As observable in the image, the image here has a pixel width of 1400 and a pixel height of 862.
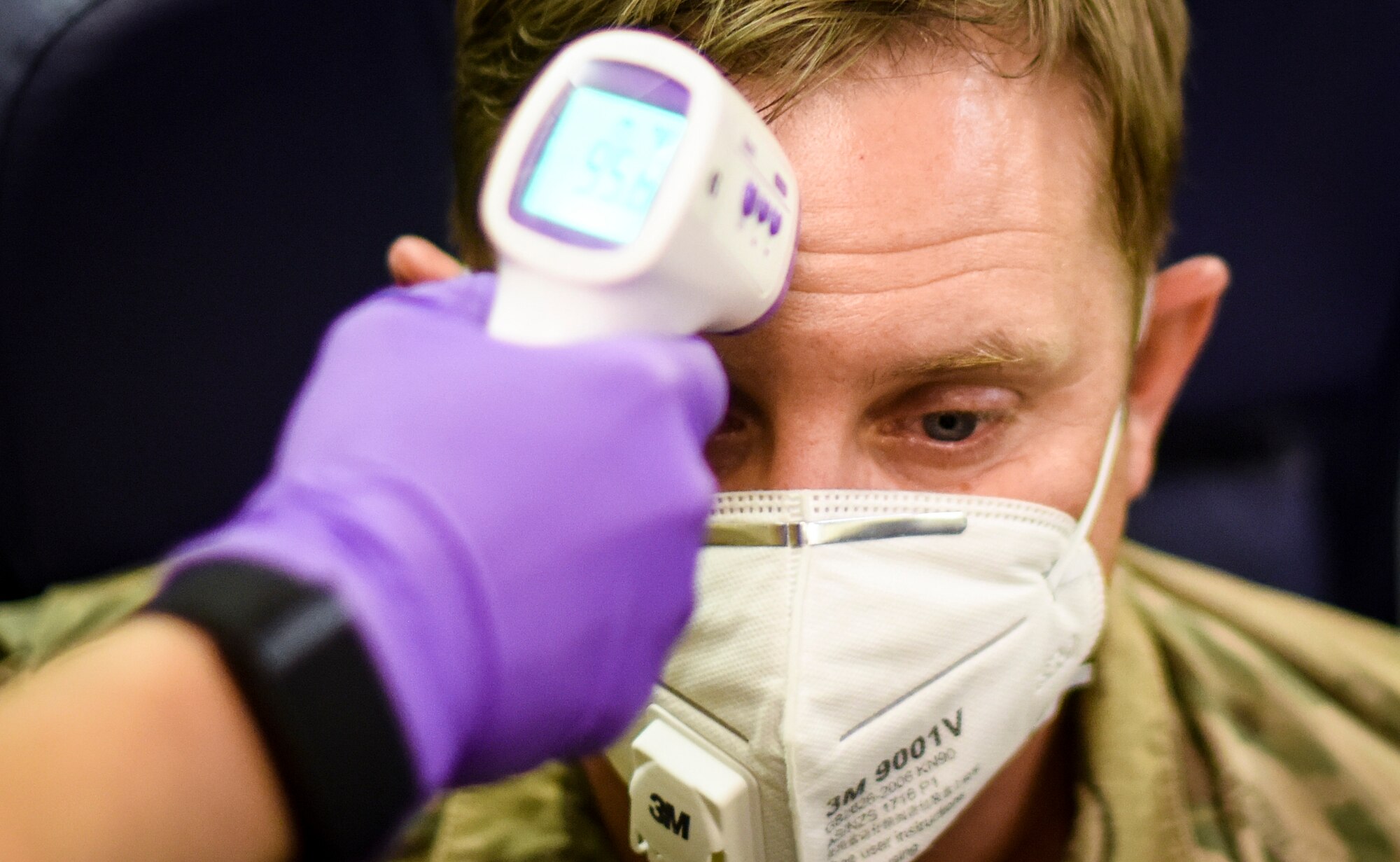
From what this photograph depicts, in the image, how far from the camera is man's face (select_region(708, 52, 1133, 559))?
35.1 inches

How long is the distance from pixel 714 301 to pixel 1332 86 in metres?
1.33

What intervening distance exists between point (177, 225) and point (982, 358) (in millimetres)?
1086

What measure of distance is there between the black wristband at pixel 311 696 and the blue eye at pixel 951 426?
0.59 meters

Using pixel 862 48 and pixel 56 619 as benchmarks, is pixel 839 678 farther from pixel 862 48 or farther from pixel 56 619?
pixel 56 619

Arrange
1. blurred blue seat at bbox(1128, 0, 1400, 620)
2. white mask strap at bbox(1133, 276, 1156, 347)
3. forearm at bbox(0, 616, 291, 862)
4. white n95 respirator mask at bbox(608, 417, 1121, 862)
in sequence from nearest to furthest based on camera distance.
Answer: forearm at bbox(0, 616, 291, 862), white n95 respirator mask at bbox(608, 417, 1121, 862), white mask strap at bbox(1133, 276, 1156, 347), blurred blue seat at bbox(1128, 0, 1400, 620)

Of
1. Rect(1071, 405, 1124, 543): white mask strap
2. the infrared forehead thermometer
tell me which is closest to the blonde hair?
Rect(1071, 405, 1124, 543): white mask strap

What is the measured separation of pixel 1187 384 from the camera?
1.84m

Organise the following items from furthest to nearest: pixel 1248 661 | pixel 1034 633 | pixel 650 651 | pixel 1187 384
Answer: pixel 1187 384
pixel 1248 661
pixel 1034 633
pixel 650 651

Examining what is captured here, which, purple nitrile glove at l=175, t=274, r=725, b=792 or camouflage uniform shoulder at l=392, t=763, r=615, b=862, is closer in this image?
purple nitrile glove at l=175, t=274, r=725, b=792

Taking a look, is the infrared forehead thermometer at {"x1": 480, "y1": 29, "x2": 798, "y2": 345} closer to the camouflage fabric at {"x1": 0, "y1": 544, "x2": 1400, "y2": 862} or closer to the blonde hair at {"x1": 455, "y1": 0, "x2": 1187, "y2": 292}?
the blonde hair at {"x1": 455, "y1": 0, "x2": 1187, "y2": 292}

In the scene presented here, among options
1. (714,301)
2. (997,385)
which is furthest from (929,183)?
(714,301)

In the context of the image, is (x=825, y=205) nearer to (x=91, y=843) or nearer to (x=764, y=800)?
(x=764, y=800)

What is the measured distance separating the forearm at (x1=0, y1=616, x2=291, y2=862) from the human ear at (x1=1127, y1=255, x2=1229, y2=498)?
0.96 m

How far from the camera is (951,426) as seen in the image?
0.99 meters
